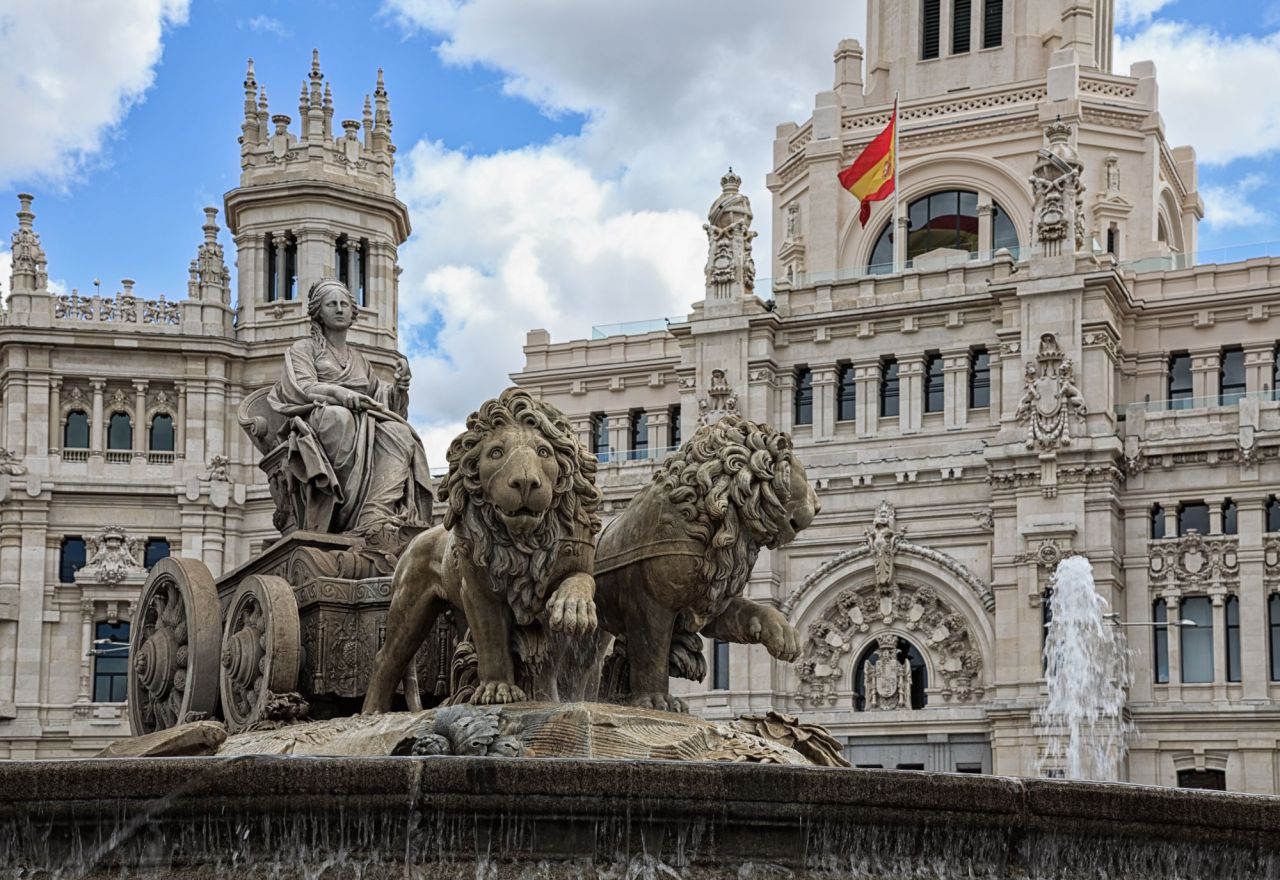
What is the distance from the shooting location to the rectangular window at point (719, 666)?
2218 inches

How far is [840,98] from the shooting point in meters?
69.5

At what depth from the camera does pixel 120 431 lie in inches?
2534

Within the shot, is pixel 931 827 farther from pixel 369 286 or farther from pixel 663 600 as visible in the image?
pixel 369 286

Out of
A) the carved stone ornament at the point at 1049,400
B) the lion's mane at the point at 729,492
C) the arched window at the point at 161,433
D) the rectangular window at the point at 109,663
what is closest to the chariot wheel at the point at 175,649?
the lion's mane at the point at 729,492

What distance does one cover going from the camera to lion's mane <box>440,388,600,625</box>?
11.1 metres

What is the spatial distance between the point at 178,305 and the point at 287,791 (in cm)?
5875

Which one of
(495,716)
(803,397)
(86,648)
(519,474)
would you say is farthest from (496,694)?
(86,648)

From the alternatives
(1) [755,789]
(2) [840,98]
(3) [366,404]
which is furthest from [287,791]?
(2) [840,98]

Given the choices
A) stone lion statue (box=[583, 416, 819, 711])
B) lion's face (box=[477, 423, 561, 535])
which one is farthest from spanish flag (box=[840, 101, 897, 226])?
lion's face (box=[477, 423, 561, 535])

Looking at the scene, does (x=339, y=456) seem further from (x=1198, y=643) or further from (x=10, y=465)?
(x=10, y=465)

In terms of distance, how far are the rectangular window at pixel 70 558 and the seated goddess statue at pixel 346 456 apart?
50.3 m

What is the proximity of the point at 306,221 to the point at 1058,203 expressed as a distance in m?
24.5

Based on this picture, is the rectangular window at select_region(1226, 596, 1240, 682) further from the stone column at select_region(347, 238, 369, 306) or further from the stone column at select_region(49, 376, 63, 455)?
the stone column at select_region(49, 376, 63, 455)

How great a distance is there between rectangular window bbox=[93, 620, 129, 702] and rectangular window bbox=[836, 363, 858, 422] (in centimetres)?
2265
